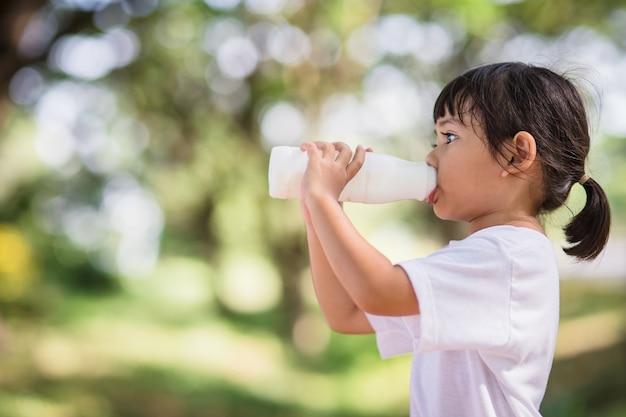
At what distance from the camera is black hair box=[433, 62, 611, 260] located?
4.59ft

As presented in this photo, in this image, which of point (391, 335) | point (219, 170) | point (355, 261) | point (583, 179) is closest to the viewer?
point (355, 261)

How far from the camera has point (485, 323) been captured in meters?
1.25

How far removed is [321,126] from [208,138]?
7.31 feet

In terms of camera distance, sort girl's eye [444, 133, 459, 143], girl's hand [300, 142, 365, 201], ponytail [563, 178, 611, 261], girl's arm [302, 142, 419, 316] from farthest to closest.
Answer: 1. ponytail [563, 178, 611, 261]
2. girl's eye [444, 133, 459, 143]
3. girl's hand [300, 142, 365, 201]
4. girl's arm [302, 142, 419, 316]

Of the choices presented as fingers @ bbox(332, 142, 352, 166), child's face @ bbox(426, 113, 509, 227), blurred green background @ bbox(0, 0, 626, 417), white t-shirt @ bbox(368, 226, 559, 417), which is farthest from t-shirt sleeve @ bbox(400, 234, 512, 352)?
blurred green background @ bbox(0, 0, 626, 417)

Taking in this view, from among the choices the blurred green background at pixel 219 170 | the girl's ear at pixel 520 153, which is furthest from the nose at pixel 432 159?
the blurred green background at pixel 219 170

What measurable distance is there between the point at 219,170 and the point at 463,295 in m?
8.51

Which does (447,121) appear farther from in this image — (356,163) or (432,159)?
(356,163)

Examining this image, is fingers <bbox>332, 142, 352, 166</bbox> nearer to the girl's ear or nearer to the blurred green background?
the girl's ear

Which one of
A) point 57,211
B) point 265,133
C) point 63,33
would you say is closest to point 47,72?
point 63,33

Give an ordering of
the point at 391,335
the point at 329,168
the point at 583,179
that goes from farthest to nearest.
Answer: the point at 391,335 → the point at 583,179 → the point at 329,168

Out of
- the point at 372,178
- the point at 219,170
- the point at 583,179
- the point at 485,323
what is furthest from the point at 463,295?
the point at 219,170

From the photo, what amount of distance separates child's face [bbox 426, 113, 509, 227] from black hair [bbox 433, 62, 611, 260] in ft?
0.06

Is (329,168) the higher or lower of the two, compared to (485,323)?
higher
